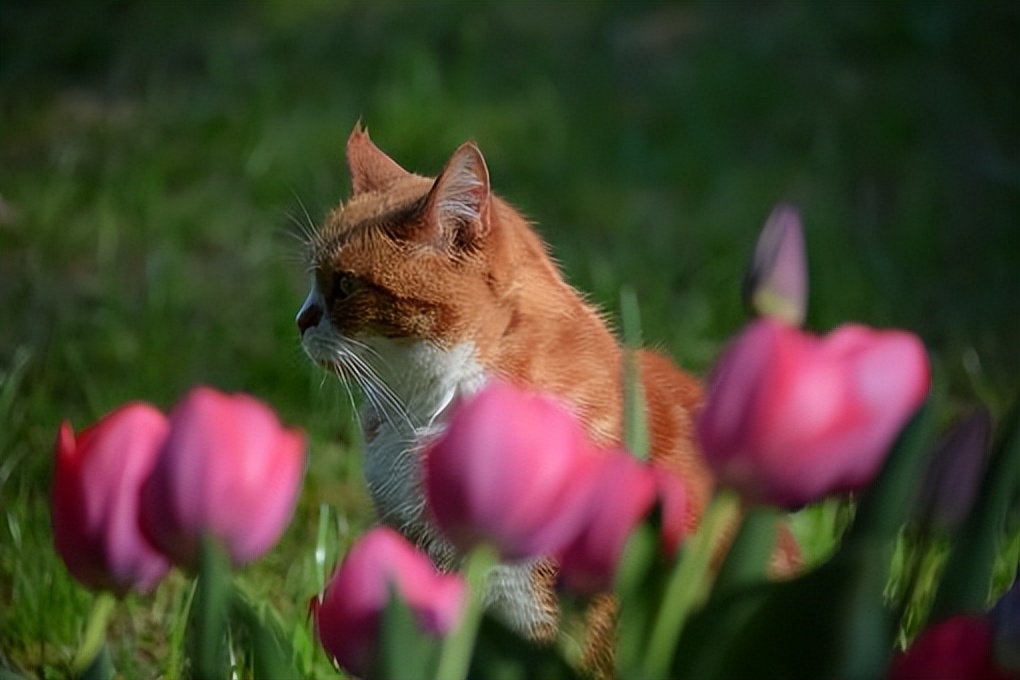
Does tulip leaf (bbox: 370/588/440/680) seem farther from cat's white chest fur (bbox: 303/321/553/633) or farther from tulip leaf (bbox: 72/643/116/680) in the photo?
cat's white chest fur (bbox: 303/321/553/633)

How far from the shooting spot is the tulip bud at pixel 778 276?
75 cm

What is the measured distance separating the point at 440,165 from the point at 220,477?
189cm

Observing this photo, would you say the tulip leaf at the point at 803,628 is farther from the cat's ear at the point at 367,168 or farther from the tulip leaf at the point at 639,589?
the cat's ear at the point at 367,168

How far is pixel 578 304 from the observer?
1.38m

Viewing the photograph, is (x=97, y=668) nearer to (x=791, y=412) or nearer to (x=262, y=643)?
(x=262, y=643)

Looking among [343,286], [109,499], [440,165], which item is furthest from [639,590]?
[440,165]

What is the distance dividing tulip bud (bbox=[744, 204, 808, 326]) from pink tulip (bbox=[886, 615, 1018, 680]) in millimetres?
177

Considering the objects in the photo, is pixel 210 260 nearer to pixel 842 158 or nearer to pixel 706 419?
pixel 842 158

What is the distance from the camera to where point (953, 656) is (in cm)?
61

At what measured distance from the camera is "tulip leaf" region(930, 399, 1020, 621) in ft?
2.23

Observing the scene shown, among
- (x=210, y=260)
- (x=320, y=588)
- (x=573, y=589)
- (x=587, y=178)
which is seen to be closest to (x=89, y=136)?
(x=210, y=260)

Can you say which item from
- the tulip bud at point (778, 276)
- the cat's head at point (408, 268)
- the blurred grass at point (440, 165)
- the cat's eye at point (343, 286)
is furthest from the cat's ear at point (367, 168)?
the tulip bud at point (778, 276)

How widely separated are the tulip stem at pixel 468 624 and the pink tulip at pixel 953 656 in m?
0.17

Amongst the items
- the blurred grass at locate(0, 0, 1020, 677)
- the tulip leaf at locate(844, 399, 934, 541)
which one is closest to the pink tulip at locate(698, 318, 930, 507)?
the tulip leaf at locate(844, 399, 934, 541)
